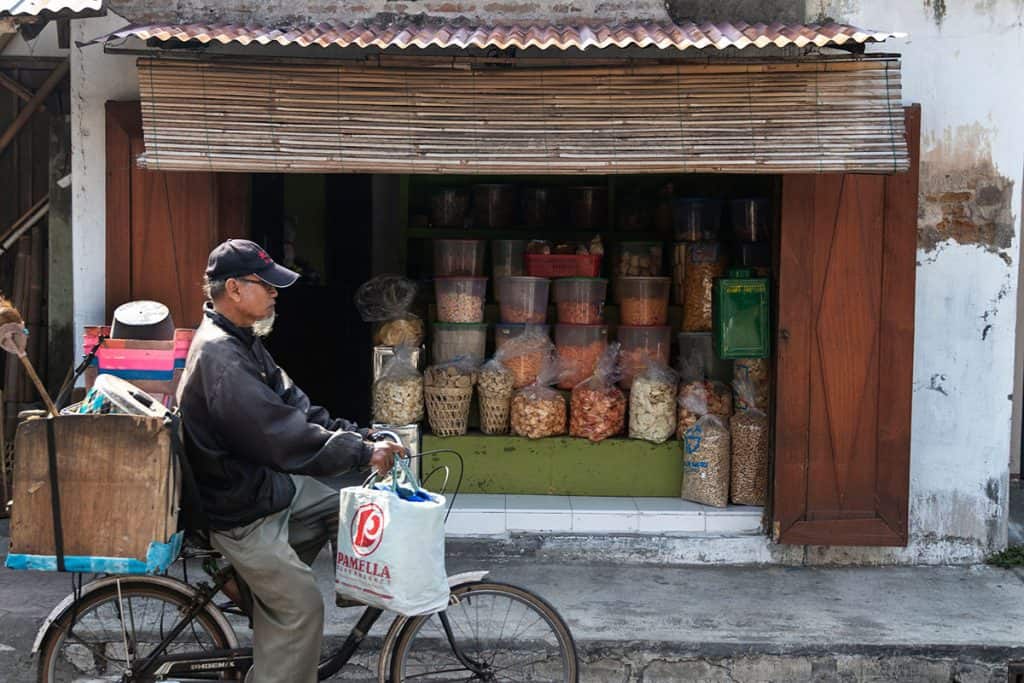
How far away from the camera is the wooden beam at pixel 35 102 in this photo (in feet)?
23.3

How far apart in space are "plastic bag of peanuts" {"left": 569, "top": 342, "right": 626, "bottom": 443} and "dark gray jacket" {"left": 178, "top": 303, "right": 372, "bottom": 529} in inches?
120

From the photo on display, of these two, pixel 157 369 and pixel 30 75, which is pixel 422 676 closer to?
pixel 157 369

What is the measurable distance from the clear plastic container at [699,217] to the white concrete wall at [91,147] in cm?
332

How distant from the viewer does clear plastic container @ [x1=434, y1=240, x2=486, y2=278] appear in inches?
280

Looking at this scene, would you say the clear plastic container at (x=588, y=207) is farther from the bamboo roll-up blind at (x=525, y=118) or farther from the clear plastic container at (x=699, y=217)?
the bamboo roll-up blind at (x=525, y=118)

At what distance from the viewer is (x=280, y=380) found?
165 inches

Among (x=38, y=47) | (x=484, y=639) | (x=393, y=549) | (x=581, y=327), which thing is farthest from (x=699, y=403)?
(x=38, y=47)

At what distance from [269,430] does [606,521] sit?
324 centimetres

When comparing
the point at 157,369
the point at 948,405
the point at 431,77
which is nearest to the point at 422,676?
the point at 157,369

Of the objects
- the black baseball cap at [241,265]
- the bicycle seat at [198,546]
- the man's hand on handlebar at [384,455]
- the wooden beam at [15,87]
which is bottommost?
the bicycle seat at [198,546]

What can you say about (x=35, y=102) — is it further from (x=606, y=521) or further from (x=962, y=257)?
(x=962, y=257)

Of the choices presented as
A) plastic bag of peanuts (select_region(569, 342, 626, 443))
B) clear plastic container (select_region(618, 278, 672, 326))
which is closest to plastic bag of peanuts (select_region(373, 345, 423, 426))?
plastic bag of peanuts (select_region(569, 342, 626, 443))

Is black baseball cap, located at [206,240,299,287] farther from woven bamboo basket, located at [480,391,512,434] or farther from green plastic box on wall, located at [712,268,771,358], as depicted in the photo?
green plastic box on wall, located at [712,268,771,358]

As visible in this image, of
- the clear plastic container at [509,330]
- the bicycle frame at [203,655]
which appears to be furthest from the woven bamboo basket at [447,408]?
the bicycle frame at [203,655]
